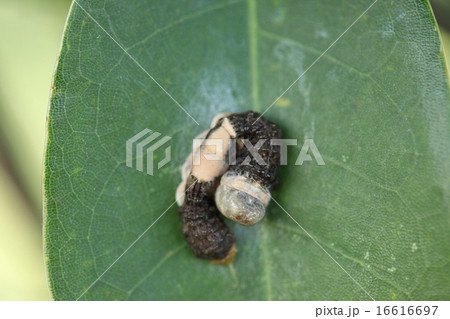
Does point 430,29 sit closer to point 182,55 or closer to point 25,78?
point 182,55

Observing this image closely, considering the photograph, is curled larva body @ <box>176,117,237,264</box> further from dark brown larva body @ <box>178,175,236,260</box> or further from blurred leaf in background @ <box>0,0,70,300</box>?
blurred leaf in background @ <box>0,0,70,300</box>

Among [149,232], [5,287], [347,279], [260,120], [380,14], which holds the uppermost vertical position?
[380,14]

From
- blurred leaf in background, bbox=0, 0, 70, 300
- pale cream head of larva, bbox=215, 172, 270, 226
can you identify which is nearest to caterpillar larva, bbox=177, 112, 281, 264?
pale cream head of larva, bbox=215, 172, 270, 226

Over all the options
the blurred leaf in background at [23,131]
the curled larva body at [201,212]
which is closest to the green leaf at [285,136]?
the curled larva body at [201,212]

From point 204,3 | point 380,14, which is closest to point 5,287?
point 204,3

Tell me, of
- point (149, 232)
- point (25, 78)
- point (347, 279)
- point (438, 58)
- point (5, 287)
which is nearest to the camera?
point (438, 58)

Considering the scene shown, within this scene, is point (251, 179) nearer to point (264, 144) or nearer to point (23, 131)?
point (264, 144)

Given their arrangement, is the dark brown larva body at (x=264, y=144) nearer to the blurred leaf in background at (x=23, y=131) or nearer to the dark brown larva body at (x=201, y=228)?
the dark brown larva body at (x=201, y=228)
